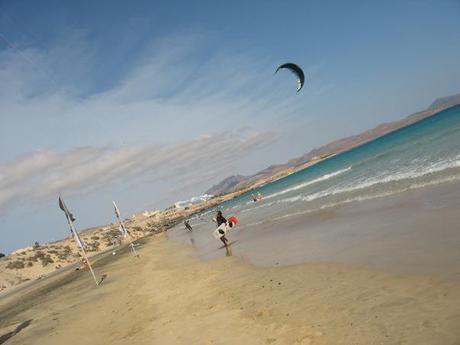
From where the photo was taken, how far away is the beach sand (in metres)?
5.73

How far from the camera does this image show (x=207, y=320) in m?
8.66

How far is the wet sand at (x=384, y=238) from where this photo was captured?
820 cm

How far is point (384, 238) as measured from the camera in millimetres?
10781

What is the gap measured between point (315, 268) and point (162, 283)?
7.89 m

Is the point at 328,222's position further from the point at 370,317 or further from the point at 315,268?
the point at 370,317

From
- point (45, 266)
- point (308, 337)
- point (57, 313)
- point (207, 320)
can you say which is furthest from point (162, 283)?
point (45, 266)

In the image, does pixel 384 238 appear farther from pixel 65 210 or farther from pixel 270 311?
pixel 65 210

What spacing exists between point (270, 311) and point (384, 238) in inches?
185

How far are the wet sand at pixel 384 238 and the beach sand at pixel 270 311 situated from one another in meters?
0.61

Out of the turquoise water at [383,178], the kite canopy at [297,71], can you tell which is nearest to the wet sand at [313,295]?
the turquoise water at [383,178]

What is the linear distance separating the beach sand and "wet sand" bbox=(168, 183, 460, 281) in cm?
61

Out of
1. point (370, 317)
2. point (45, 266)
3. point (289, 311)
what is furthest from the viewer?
point (45, 266)

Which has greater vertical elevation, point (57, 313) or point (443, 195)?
point (57, 313)

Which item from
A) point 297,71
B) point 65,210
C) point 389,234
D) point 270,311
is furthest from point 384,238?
point 65,210
